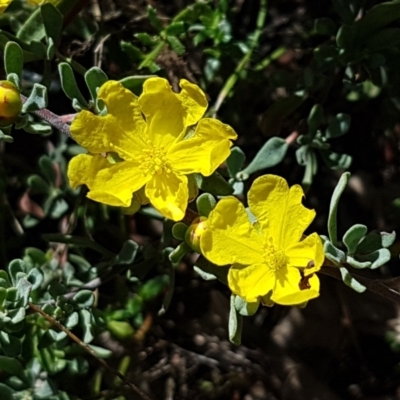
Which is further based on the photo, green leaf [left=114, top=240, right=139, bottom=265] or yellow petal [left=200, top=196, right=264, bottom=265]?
green leaf [left=114, top=240, right=139, bottom=265]

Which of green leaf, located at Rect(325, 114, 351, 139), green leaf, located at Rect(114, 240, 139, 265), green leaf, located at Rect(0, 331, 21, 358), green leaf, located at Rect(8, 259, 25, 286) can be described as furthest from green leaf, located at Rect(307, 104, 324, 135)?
green leaf, located at Rect(0, 331, 21, 358)

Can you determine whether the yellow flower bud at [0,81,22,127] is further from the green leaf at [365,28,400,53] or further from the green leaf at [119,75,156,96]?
the green leaf at [365,28,400,53]

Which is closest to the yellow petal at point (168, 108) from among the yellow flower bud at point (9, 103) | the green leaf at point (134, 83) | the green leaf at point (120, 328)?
the green leaf at point (134, 83)

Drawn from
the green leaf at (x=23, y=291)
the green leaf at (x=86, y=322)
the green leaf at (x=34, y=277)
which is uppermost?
the green leaf at (x=23, y=291)

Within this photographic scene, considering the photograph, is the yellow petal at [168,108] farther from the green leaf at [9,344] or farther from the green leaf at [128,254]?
the green leaf at [9,344]

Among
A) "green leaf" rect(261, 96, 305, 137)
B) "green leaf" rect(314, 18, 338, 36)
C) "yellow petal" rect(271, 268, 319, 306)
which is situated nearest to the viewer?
"yellow petal" rect(271, 268, 319, 306)

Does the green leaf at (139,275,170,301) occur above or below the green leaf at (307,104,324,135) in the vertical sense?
below
